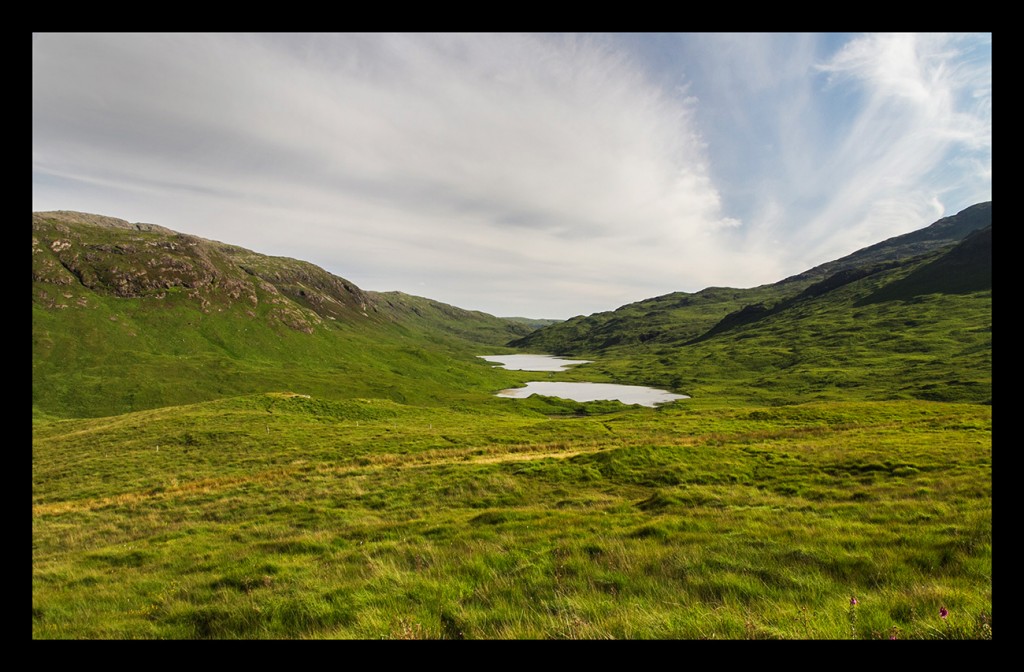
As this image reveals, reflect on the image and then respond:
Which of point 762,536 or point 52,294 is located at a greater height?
point 52,294

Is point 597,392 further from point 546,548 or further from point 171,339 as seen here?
point 171,339

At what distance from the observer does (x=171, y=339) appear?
5197 inches

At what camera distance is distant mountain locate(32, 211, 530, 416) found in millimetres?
99875

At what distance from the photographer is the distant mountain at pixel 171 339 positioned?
3932 inches

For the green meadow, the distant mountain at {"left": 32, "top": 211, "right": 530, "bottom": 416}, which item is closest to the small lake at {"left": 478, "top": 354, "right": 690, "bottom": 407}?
the distant mountain at {"left": 32, "top": 211, "right": 530, "bottom": 416}

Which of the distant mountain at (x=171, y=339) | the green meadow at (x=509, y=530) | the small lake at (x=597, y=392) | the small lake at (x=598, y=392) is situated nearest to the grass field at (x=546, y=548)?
the green meadow at (x=509, y=530)

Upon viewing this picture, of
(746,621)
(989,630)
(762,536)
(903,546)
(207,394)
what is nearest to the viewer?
(989,630)

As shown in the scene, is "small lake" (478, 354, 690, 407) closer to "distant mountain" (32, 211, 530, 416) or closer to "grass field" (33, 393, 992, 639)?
"distant mountain" (32, 211, 530, 416)

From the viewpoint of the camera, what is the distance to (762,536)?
9984 millimetres

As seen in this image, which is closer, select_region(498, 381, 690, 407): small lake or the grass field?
the grass field

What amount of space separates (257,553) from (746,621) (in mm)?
12504

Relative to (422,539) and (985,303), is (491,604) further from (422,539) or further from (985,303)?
(985,303)

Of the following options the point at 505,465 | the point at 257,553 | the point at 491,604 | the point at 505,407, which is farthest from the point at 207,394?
the point at 491,604

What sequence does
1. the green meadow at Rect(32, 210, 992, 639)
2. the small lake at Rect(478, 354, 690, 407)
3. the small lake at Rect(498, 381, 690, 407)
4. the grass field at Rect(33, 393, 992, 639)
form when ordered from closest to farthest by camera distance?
the grass field at Rect(33, 393, 992, 639), the green meadow at Rect(32, 210, 992, 639), the small lake at Rect(478, 354, 690, 407), the small lake at Rect(498, 381, 690, 407)
